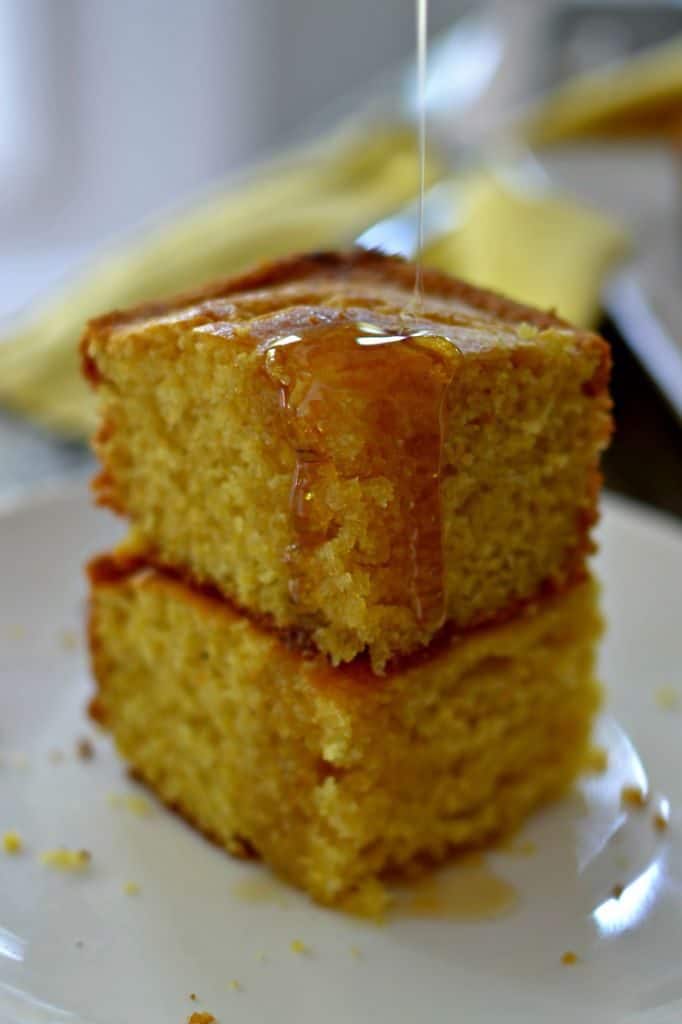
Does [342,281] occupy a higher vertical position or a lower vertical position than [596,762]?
higher

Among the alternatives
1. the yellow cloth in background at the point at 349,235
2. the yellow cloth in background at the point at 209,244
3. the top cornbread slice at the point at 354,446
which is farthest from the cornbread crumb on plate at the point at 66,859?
the yellow cloth in background at the point at 349,235

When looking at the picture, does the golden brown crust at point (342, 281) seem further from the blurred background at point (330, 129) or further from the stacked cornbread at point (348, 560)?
the blurred background at point (330, 129)

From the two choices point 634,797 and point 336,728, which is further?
point 634,797

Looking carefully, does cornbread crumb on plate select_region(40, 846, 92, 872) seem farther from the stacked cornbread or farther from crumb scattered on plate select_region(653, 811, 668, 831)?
crumb scattered on plate select_region(653, 811, 668, 831)

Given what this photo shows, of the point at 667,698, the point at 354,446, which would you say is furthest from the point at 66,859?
the point at 667,698

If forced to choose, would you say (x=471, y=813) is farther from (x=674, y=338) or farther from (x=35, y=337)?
(x=35, y=337)

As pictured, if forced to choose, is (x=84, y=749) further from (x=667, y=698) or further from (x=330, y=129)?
(x=330, y=129)
